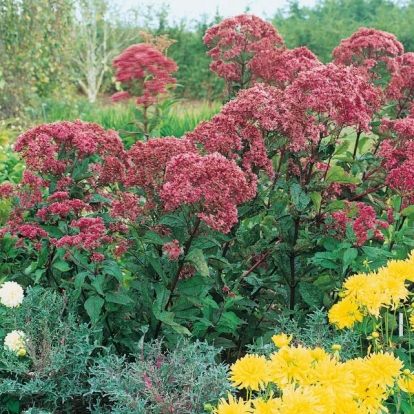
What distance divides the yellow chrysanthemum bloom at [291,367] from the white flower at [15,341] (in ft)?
3.81

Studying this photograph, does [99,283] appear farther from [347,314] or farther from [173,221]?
[347,314]

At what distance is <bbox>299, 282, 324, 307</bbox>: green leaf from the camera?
110 inches

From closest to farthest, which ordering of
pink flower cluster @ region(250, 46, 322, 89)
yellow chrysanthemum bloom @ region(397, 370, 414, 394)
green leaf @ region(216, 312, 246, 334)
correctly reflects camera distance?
1. yellow chrysanthemum bloom @ region(397, 370, 414, 394)
2. green leaf @ region(216, 312, 246, 334)
3. pink flower cluster @ region(250, 46, 322, 89)

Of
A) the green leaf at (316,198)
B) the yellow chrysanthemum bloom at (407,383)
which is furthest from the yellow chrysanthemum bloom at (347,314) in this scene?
the green leaf at (316,198)

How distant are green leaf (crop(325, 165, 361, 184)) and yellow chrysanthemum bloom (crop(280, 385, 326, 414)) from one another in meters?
1.28

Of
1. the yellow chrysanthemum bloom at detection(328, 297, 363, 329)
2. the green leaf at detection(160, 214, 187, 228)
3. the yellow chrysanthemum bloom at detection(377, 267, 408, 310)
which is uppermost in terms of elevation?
the green leaf at detection(160, 214, 187, 228)

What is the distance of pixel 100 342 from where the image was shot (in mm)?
2549

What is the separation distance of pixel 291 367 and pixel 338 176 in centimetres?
120

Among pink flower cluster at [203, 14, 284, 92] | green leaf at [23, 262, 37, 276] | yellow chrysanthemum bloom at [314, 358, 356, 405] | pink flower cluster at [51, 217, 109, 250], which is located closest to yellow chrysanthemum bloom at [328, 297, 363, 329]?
yellow chrysanthemum bloom at [314, 358, 356, 405]

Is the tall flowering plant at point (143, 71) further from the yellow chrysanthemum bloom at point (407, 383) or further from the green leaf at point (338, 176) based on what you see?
the yellow chrysanthemum bloom at point (407, 383)

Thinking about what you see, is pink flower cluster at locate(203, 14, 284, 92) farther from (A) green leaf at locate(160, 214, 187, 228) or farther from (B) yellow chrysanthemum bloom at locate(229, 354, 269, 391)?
(B) yellow chrysanthemum bloom at locate(229, 354, 269, 391)

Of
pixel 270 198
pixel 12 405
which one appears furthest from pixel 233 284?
pixel 12 405

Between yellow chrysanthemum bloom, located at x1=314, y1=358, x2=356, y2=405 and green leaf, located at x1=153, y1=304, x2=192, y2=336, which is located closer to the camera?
yellow chrysanthemum bloom, located at x1=314, y1=358, x2=356, y2=405

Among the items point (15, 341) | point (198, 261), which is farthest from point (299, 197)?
point (15, 341)
